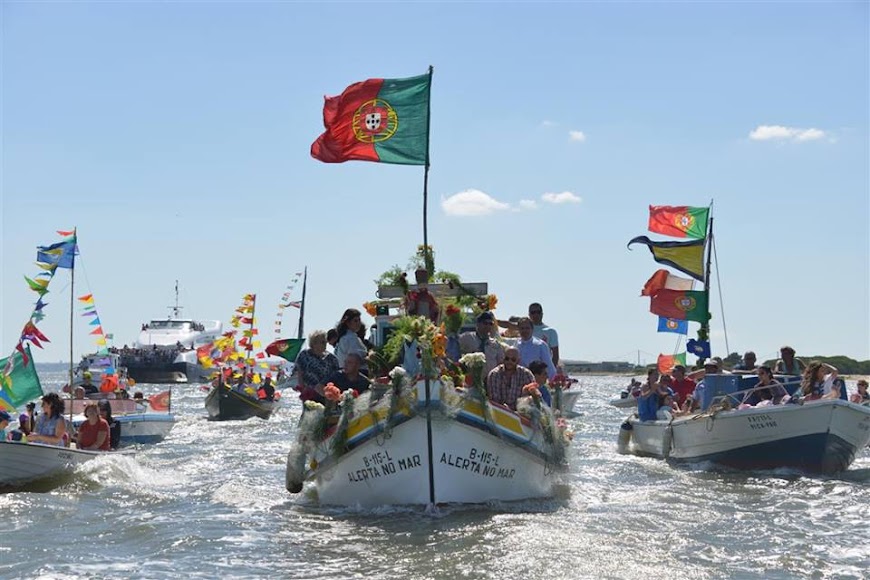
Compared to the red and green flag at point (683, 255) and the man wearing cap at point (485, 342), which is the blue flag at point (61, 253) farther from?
the red and green flag at point (683, 255)

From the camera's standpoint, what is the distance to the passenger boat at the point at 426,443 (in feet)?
46.1

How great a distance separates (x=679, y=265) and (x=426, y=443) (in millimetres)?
17458

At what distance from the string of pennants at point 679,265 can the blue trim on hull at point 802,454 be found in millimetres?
8700

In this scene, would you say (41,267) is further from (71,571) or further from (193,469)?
(71,571)

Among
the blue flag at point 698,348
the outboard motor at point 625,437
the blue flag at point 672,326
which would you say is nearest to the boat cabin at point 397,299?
the outboard motor at point 625,437

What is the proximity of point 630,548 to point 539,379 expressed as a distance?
12.3 feet

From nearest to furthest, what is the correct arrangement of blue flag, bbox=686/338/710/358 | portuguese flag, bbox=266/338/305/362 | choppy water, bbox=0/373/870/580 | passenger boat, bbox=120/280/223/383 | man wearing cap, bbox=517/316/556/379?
choppy water, bbox=0/373/870/580 < man wearing cap, bbox=517/316/556/379 < blue flag, bbox=686/338/710/358 < portuguese flag, bbox=266/338/305/362 < passenger boat, bbox=120/280/223/383

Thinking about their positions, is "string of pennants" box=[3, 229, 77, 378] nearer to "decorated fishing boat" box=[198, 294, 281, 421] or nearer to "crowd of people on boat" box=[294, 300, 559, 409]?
"crowd of people on boat" box=[294, 300, 559, 409]

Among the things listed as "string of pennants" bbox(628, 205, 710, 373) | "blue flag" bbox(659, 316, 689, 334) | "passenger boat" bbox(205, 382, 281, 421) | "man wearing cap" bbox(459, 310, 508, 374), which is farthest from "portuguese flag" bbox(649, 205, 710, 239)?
"passenger boat" bbox(205, 382, 281, 421)

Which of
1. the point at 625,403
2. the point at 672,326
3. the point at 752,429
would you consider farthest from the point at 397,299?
the point at 625,403

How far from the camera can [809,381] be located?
19781 millimetres

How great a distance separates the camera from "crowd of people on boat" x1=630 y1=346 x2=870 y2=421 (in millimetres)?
19853

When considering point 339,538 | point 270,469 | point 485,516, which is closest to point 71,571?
point 339,538

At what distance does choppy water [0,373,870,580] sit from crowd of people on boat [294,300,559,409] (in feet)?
4.78
